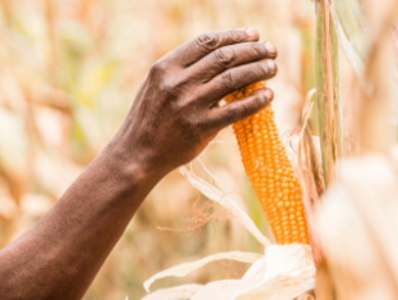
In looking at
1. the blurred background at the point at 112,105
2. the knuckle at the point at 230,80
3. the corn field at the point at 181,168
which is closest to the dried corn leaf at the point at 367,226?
the corn field at the point at 181,168

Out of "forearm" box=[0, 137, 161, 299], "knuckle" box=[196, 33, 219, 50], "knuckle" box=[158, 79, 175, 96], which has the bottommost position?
"forearm" box=[0, 137, 161, 299]

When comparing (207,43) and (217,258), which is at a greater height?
(207,43)

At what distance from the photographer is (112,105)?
103 centimetres

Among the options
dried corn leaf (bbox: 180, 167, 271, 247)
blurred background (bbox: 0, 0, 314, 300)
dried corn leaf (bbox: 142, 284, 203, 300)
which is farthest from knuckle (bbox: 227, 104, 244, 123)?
blurred background (bbox: 0, 0, 314, 300)

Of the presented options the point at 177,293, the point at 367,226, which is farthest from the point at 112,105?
the point at 367,226

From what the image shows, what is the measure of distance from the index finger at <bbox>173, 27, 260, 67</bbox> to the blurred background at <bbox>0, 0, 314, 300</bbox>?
1.22ft

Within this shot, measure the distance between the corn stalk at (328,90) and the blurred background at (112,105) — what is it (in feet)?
1.46

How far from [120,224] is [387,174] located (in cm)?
36

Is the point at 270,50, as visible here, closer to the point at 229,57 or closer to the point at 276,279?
the point at 229,57

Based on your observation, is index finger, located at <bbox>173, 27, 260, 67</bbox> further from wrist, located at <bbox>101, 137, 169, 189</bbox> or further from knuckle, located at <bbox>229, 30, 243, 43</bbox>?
wrist, located at <bbox>101, 137, 169, 189</bbox>

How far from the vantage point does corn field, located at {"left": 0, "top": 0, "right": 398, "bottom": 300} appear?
354 mm

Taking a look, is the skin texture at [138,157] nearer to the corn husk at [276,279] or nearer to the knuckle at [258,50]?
the knuckle at [258,50]

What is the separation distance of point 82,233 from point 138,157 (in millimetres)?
124

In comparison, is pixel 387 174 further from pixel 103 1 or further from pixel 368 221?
pixel 103 1
